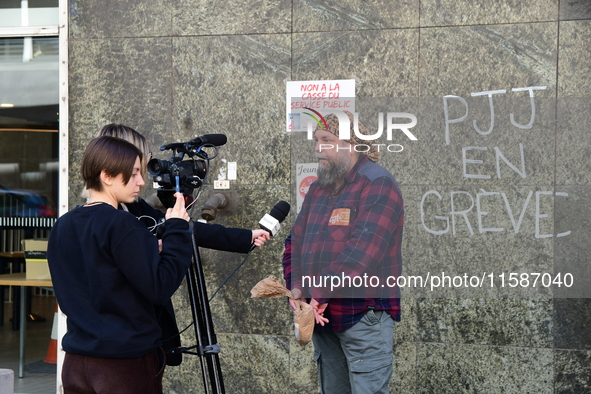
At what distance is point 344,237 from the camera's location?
336 cm

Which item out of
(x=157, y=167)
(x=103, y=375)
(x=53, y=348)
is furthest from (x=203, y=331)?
(x=53, y=348)

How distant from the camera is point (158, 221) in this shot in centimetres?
311

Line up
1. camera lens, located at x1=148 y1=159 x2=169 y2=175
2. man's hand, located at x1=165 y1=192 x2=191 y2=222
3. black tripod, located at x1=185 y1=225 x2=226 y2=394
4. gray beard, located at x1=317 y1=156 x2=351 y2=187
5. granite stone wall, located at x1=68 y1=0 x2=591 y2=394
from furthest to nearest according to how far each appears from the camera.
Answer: granite stone wall, located at x1=68 y1=0 x2=591 y2=394 → gray beard, located at x1=317 y1=156 x2=351 y2=187 → black tripod, located at x1=185 y1=225 x2=226 y2=394 → camera lens, located at x1=148 y1=159 x2=169 y2=175 → man's hand, located at x1=165 y1=192 x2=191 y2=222

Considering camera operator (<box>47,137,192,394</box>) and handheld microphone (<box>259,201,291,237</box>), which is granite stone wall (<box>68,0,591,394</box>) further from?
camera operator (<box>47,137,192,394</box>)

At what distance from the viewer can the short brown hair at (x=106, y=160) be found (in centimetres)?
257

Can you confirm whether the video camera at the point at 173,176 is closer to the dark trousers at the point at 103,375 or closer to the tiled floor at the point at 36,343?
the dark trousers at the point at 103,375

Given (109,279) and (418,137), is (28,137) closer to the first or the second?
(418,137)

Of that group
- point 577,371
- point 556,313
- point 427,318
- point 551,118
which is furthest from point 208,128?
point 577,371

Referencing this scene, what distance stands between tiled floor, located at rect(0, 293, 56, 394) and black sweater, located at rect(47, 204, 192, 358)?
311 cm

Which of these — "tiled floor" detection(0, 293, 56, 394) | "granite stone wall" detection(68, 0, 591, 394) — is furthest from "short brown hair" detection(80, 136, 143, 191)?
"tiled floor" detection(0, 293, 56, 394)

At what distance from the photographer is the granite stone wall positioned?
4316mm

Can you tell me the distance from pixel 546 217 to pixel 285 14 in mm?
2296

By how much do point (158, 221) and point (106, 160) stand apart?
611 millimetres

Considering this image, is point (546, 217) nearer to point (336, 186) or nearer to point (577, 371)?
point (577, 371)
